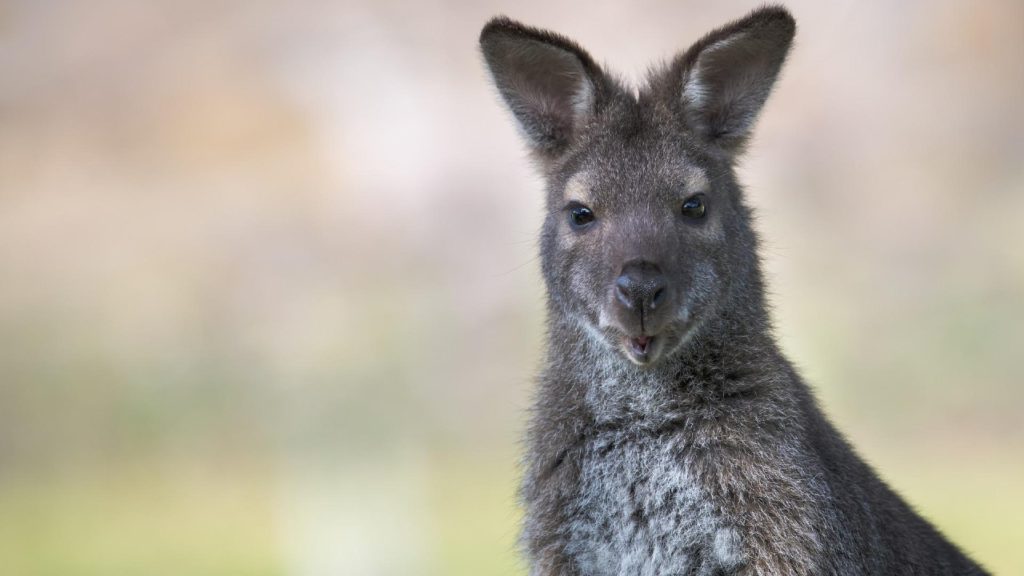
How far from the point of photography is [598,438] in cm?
598

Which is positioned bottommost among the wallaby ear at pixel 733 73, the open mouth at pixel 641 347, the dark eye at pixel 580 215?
the open mouth at pixel 641 347

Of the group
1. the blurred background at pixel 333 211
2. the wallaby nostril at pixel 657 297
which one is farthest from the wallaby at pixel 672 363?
the blurred background at pixel 333 211


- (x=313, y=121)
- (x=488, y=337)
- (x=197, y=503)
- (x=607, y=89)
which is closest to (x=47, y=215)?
(x=313, y=121)

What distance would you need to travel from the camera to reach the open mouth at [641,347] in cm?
559

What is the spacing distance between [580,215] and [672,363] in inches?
31.6

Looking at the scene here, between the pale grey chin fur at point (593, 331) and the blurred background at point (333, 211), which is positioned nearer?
the pale grey chin fur at point (593, 331)

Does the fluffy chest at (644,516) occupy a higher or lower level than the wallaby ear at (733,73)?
lower

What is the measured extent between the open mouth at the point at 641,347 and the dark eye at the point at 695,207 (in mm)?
679

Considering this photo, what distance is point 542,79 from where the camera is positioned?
637cm

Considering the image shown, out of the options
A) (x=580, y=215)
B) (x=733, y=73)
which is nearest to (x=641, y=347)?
(x=580, y=215)

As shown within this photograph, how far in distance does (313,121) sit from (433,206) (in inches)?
71.7

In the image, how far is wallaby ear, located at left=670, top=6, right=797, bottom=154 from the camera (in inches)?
237

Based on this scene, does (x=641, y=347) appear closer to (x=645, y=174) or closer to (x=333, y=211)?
(x=645, y=174)

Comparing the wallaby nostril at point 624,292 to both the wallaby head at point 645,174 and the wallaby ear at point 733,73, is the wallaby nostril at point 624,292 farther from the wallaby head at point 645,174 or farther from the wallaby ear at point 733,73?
the wallaby ear at point 733,73
